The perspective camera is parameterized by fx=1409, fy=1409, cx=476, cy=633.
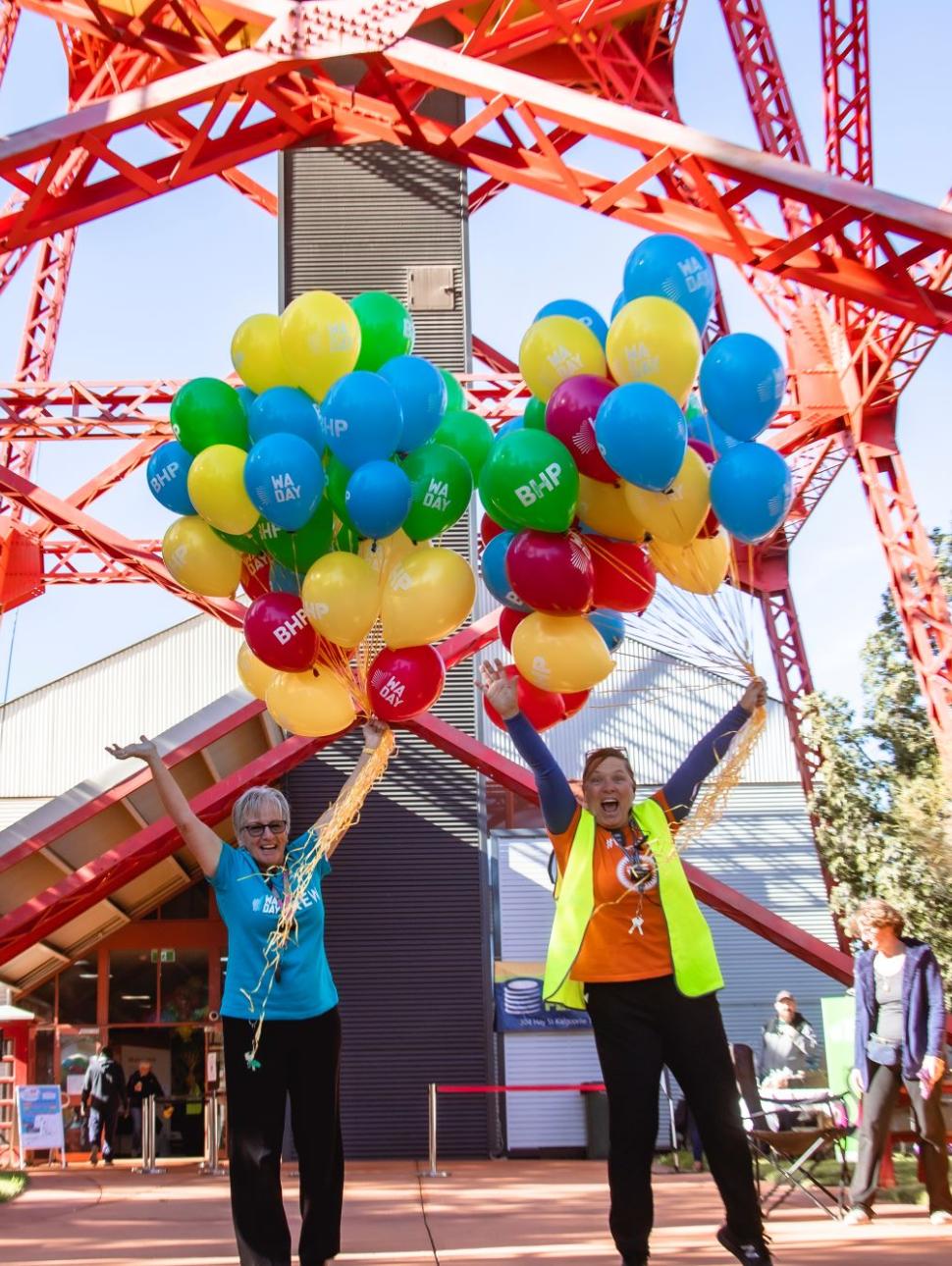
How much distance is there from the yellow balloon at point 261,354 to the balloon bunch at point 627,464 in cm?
109

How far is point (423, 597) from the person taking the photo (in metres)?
5.80

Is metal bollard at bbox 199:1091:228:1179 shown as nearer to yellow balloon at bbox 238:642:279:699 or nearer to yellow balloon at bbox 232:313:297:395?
yellow balloon at bbox 238:642:279:699

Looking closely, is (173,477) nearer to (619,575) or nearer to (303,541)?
(303,541)

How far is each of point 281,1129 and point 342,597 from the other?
208cm

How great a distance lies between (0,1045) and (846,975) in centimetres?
1052

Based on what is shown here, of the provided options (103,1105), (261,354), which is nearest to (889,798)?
(261,354)

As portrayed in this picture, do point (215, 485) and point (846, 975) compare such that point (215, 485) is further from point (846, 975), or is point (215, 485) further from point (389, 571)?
point (846, 975)

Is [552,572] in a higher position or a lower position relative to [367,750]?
higher

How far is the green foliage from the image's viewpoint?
1144 cm

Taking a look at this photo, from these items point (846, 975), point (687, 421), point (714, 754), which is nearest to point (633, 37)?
point (846, 975)

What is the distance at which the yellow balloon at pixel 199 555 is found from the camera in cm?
618

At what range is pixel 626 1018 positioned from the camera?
4.37 m

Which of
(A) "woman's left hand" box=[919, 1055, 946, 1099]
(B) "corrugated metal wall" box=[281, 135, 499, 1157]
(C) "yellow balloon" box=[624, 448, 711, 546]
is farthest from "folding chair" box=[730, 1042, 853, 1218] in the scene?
(B) "corrugated metal wall" box=[281, 135, 499, 1157]

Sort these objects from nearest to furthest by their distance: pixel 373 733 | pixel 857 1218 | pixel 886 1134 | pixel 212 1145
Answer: pixel 373 733, pixel 857 1218, pixel 886 1134, pixel 212 1145
